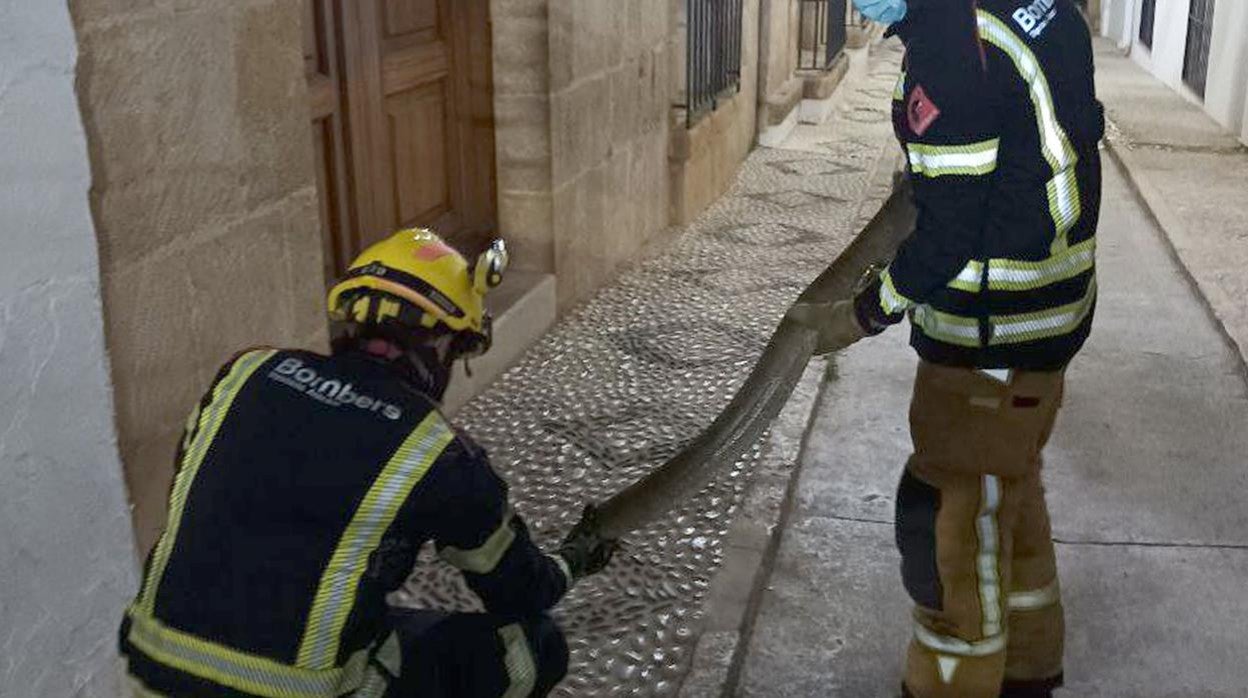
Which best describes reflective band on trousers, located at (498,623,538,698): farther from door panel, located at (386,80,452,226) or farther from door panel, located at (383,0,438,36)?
door panel, located at (383,0,438,36)

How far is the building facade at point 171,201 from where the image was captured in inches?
104

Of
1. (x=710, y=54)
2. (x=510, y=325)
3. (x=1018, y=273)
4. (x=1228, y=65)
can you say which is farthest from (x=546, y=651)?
(x=1228, y=65)

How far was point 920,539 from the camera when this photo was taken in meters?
Result: 2.96

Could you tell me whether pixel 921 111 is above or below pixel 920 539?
above

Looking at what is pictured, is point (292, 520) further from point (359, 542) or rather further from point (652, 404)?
point (652, 404)

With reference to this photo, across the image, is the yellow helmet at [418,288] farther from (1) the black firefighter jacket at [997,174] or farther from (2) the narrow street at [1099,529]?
(2) the narrow street at [1099,529]

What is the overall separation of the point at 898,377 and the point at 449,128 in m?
2.21

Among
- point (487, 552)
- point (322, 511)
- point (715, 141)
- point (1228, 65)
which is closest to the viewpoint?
point (322, 511)

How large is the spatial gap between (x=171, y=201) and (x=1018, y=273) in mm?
1890

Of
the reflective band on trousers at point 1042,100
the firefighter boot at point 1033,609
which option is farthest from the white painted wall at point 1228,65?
the reflective band on trousers at point 1042,100

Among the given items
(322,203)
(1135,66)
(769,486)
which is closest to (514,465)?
(769,486)

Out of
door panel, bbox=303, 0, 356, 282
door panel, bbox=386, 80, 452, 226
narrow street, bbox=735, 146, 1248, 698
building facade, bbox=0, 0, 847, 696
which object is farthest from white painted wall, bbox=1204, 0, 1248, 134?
door panel, bbox=303, 0, 356, 282

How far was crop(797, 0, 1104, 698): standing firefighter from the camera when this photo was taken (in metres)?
2.66

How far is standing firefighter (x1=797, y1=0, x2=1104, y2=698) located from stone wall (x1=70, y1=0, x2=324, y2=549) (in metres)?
1.42
